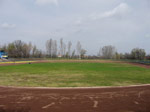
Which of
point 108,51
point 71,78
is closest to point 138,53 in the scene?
point 108,51

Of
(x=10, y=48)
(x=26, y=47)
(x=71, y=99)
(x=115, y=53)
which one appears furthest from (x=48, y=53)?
(x=71, y=99)

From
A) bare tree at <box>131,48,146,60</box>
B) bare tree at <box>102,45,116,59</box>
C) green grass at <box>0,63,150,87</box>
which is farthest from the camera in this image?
bare tree at <box>102,45,116,59</box>

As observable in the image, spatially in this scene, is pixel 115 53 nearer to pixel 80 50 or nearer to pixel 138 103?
pixel 80 50

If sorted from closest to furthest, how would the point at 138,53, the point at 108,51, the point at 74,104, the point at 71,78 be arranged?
the point at 74,104
the point at 71,78
the point at 138,53
the point at 108,51

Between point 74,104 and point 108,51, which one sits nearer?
point 74,104

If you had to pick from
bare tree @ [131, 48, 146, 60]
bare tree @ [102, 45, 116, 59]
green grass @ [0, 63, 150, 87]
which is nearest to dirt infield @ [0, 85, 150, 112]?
green grass @ [0, 63, 150, 87]

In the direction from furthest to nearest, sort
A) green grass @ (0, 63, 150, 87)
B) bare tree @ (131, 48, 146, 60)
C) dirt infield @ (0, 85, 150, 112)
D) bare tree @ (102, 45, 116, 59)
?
bare tree @ (102, 45, 116, 59), bare tree @ (131, 48, 146, 60), green grass @ (0, 63, 150, 87), dirt infield @ (0, 85, 150, 112)

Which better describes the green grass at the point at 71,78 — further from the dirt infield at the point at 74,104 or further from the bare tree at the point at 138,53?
the bare tree at the point at 138,53

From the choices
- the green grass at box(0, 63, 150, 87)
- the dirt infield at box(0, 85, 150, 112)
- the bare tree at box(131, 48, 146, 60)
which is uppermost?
the bare tree at box(131, 48, 146, 60)

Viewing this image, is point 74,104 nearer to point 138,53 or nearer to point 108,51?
point 138,53

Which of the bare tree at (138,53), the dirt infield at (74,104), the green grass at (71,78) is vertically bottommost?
the green grass at (71,78)

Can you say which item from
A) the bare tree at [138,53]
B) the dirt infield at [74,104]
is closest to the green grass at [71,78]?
the dirt infield at [74,104]

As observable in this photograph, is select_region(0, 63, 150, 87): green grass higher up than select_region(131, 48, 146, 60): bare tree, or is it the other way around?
select_region(131, 48, 146, 60): bare tree

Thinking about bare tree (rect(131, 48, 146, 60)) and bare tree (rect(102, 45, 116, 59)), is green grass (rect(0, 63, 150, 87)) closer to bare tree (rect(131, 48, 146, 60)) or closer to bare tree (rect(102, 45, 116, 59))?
bare tree (rect(131, 48, 146, 60))
